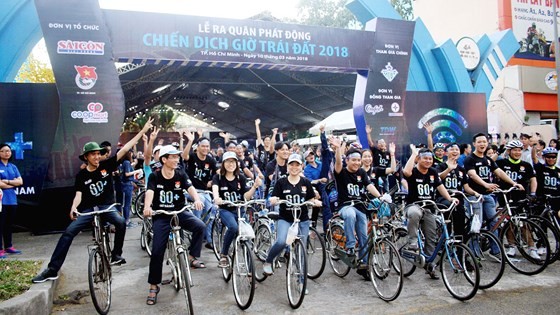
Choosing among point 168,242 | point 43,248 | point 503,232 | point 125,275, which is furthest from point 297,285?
point 43,248

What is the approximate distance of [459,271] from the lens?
5.15 meters

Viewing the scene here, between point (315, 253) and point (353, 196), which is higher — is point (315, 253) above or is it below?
below

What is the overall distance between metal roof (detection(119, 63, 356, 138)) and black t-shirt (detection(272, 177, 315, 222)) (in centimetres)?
972

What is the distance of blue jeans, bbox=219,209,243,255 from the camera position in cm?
591

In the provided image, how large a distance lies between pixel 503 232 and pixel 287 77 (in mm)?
14210

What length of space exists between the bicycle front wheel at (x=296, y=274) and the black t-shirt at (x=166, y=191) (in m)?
1.53

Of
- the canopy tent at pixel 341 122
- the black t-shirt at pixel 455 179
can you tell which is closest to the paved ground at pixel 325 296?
the black t-shirt at pixel 455 179

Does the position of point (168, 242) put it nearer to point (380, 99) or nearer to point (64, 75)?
point (64, 75)

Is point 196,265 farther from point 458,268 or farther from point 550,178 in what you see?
point 550,178

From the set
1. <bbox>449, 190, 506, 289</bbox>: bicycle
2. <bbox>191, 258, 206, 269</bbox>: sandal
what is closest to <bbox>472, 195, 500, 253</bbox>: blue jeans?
<bbox>449, 190, 506, 289</bbox>: bicycle

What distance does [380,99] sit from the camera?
13023 millimetres

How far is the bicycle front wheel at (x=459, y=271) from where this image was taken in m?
5.05

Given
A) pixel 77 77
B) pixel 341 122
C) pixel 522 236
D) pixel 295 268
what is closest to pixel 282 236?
pixel 295 268

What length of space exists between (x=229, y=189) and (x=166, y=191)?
1.10 metres
